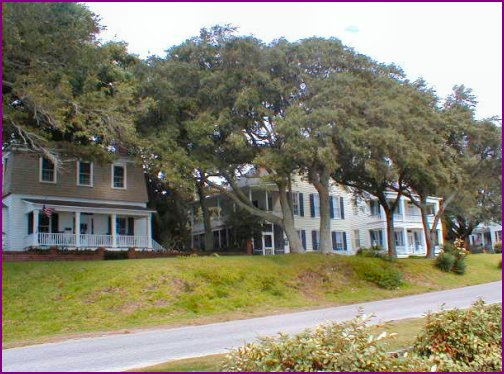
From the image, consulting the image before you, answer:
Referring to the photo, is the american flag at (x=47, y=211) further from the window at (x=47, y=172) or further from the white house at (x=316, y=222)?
the white house at (x=316, y=222)

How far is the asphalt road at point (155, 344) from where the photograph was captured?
10273 millimetres

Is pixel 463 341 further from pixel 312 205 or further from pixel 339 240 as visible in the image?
pixel 339 240

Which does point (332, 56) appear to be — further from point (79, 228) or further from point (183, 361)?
point (183, 361)

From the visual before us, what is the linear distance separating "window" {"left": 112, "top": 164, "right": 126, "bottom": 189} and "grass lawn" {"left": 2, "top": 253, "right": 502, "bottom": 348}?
12.5m

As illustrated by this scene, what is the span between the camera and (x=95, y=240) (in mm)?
32781

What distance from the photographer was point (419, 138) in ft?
91.7

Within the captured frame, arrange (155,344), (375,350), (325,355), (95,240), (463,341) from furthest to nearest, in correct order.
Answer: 1. (95,240)
2. (155,344)
3. (463,341)
4. (375,350)
5. (325,355)

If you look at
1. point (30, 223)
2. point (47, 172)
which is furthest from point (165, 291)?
point (47, 172)

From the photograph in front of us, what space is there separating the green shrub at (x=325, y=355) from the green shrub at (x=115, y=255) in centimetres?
2354

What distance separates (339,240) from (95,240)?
24634mm

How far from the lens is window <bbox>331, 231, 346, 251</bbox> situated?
4972 centimetres

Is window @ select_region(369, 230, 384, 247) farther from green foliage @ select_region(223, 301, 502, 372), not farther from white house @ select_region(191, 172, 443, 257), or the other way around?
green foliage @ select_region(223, 301, 502, 372)

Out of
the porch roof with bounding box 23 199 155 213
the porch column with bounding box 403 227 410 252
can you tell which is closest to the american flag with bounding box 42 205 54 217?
the porch roof with bounding box 23 199 155 213

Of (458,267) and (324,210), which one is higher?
(324,210)
